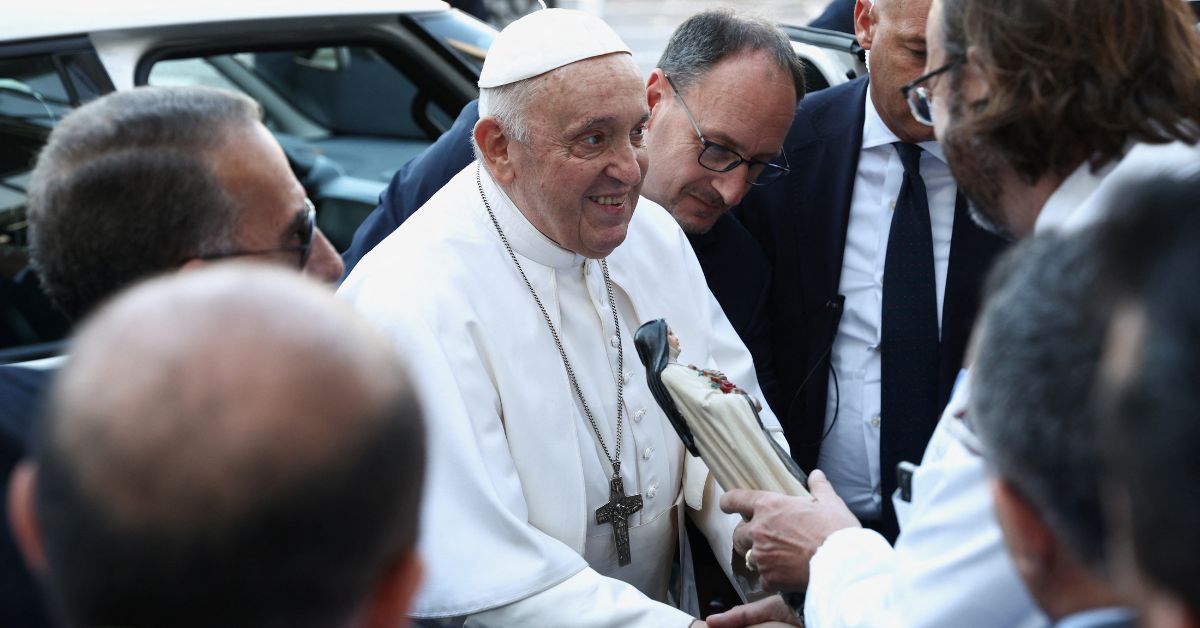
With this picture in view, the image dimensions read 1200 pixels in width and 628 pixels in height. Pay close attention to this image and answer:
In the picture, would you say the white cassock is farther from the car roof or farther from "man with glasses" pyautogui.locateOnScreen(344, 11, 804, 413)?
the car roof

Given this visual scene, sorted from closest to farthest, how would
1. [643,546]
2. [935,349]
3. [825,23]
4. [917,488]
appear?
[917,488] → [643,546] → [935,349] → [825,23]

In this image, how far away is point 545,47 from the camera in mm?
2600

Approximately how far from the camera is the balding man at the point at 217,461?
908mm

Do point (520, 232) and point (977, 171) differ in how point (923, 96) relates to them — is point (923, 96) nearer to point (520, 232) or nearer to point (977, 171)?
point (977, 171)

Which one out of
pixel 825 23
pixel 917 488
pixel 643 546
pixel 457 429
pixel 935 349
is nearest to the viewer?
pixel 917 488

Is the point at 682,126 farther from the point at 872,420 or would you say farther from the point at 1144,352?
the point at 1144,352

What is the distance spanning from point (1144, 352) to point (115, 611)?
2.75ft

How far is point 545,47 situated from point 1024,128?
1.10m

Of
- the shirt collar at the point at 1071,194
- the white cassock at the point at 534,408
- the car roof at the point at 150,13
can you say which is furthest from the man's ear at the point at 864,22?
the car roof at the point at 150,13

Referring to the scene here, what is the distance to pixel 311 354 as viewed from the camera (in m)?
0.96

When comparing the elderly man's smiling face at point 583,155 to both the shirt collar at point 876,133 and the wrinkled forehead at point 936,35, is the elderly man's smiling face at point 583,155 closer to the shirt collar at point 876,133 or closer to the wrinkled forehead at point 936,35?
the wrinkled forehead at point 936,35

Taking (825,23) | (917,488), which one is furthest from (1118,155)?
(825,23)

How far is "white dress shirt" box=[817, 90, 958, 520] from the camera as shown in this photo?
315 cm

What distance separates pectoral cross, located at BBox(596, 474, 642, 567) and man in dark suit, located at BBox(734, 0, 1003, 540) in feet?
2.44
